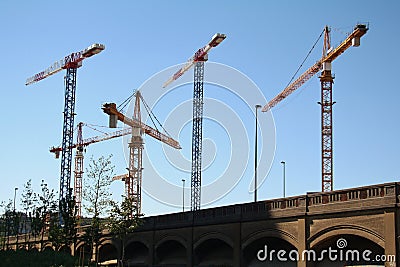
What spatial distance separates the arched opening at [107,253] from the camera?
265ft

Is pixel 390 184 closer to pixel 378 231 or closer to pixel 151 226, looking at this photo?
pixel 378 231

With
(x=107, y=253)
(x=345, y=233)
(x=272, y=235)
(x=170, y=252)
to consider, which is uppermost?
(x=345, y=233)

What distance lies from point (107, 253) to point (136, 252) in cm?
931

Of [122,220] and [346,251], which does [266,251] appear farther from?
[122,220]

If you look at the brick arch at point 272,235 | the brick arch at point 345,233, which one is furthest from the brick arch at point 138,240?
the brick arch at point 345,233

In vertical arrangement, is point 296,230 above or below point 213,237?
above

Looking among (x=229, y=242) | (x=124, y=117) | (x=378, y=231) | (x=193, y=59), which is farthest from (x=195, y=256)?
(x=124, y=117)

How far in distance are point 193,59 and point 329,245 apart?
61.4 m

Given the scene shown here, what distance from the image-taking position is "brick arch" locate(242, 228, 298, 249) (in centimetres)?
4311

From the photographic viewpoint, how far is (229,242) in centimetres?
5050

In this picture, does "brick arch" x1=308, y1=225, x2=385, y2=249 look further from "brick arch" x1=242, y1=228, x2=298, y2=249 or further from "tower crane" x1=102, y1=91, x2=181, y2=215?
"tower crane" x1=102, y1=91, x2=181, y2=215

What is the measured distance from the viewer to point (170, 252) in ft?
216

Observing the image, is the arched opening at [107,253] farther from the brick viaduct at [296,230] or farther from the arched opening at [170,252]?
the brick viaduct at [296,230]

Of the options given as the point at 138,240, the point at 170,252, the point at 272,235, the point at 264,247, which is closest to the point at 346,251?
the point at 272,235
